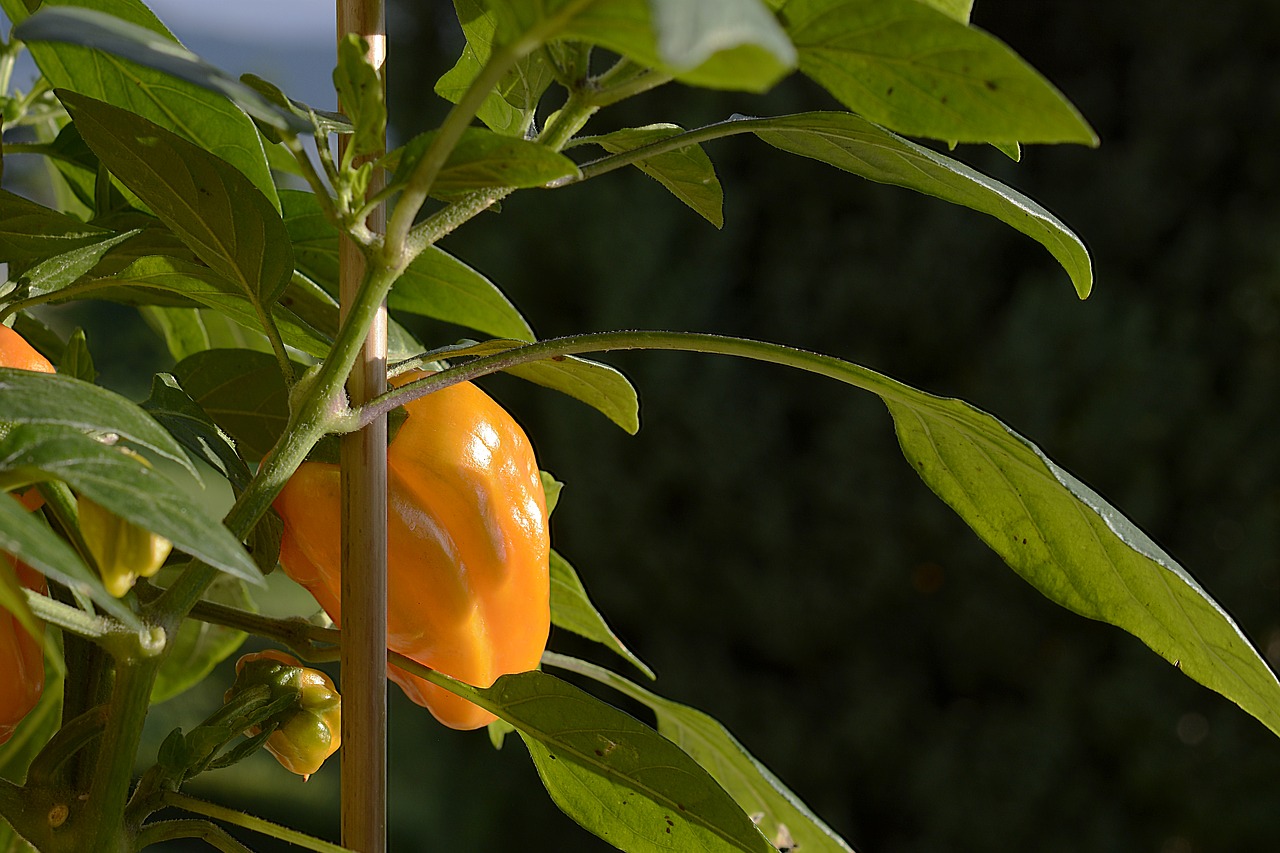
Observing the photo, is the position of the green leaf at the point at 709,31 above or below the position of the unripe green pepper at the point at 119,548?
above

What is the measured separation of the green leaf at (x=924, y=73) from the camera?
18cm

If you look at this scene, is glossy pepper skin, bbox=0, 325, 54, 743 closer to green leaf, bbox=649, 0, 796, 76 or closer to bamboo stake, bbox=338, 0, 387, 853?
bamboo stake, bbox=338, 0, 387, 853

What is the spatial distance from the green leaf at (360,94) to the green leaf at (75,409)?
61 millimetres

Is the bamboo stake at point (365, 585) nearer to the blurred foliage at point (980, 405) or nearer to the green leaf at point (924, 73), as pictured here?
the green leaf at point (924, 73)

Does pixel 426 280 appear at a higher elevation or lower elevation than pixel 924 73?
lower

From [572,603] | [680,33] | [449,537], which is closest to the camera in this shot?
[680,33]

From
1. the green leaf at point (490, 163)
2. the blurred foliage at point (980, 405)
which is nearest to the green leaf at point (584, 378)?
the green leaf at point (490, 163)

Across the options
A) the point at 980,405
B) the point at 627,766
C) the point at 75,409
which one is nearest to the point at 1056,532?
the point at 627,766

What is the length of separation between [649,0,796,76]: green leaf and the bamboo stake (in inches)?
6.3

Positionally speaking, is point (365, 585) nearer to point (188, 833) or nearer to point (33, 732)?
point (188, 833)

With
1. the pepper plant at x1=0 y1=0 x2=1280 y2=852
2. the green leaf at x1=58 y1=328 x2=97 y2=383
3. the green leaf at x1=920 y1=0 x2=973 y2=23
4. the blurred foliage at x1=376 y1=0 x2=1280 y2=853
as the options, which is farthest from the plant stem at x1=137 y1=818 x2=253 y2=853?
the blurred foliage at x1=376 y1=0 x2=1280 y2=853

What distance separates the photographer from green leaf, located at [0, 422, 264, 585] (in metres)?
0.17

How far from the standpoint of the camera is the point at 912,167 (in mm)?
281

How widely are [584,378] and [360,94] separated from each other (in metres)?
0.13
